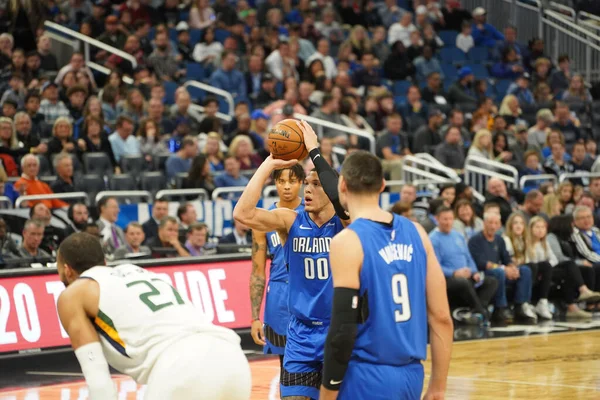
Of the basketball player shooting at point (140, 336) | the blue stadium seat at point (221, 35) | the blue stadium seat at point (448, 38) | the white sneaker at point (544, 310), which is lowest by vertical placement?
the white sneaker at point (544, 310)

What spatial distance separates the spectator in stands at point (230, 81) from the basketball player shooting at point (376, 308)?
1519cm

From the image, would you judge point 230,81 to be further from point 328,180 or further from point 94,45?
point 328,180

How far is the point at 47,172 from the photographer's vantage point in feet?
50.3

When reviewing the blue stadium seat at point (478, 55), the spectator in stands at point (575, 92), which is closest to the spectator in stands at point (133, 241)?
the spectator in stands at point (575, 92)

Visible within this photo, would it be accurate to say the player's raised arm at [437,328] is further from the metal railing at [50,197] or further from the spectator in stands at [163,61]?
the spectator in stands at [163,61]

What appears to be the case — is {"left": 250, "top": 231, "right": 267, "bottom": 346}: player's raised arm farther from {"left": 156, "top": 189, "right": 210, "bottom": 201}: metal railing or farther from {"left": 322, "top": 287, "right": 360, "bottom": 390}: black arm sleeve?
{"left": 156, "top": 189, "right": 210, "bottom": 201}: metal railing

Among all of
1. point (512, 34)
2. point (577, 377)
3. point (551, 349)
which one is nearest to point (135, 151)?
point (551, 349)

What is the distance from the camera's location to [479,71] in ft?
79.2

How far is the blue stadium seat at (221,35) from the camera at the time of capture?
2148cm

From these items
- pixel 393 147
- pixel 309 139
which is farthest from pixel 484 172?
pixel 309 139

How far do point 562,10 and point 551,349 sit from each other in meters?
16.1

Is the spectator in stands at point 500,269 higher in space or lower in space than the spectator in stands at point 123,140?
lower

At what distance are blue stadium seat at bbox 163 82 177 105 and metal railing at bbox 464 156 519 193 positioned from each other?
4.95 m

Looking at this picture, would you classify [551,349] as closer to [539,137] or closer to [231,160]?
[231,160]
